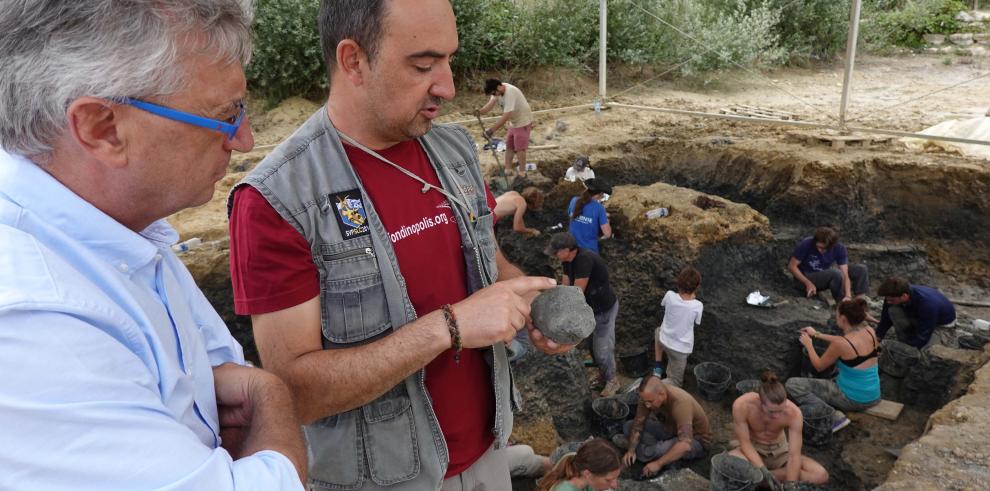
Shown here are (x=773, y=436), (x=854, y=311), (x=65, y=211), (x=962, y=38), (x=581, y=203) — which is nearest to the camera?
(x=65, y=211)

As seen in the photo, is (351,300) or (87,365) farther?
(351,300)

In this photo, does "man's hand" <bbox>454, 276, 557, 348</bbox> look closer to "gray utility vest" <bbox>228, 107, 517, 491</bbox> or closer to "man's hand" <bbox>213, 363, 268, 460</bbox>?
"gray utility vest" <bbox>228, 107, 517, 491</bbox>

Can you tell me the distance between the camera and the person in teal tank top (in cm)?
560

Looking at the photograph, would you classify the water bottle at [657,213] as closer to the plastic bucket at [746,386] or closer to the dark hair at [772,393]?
the plastic bucket at [746,386]

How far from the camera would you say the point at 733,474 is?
480 cm

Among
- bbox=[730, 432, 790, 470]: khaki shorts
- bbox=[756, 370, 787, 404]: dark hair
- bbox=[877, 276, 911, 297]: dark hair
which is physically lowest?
bbox=[730, 432, 790, 470]: khaki shorts

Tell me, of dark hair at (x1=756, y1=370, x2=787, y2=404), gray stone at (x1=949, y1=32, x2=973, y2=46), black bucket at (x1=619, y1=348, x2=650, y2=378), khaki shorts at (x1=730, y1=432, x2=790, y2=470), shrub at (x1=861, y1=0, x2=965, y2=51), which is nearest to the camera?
dark hair at (x1=756, y1=370, x2=787, y2=404)

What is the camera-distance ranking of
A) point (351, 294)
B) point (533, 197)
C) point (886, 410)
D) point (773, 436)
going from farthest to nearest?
point (533, 197), point (886, 410), point (773, 436), point (351, 294)

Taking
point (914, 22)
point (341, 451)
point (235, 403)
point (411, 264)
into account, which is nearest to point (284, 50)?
point (411, 264)

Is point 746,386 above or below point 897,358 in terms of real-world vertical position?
below

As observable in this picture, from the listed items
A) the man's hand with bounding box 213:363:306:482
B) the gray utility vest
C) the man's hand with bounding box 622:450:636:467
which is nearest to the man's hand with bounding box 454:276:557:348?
the gray utility vest

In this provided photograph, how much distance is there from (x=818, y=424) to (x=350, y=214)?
16.8 ft

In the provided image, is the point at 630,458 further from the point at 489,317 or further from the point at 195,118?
the point at 195,118

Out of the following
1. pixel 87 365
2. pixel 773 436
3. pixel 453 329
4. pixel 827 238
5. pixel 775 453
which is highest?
pixel 87 365
